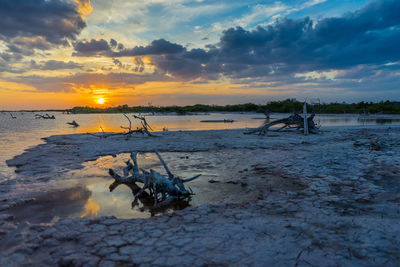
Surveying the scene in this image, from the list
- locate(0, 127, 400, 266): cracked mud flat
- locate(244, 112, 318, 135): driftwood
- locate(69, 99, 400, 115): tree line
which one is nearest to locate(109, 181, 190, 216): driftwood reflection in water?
locate(0, 127, 400, 266): cracked mud flat

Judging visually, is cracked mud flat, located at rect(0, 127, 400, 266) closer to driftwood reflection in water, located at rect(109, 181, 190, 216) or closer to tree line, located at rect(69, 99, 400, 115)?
driftwood reflection in water, located at rect(109, 181, 190, 216)

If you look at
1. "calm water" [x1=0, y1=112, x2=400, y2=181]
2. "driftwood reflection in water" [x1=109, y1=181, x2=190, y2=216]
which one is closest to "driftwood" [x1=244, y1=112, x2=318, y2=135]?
"calm water" [x1=0, y1=112, x2=400, y2=181]

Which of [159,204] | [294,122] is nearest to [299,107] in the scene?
[294,122]

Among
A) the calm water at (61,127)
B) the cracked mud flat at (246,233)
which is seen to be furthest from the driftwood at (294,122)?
the cracked mud flat at (246,233)

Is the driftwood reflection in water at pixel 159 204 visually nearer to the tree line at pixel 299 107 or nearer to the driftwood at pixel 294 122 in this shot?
the driftwood at pixel 294 122

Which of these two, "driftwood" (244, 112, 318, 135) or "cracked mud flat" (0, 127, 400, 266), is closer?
"cracked mud flat" (0, 127, 400, 266)

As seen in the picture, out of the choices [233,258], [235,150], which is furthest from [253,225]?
[235,150]

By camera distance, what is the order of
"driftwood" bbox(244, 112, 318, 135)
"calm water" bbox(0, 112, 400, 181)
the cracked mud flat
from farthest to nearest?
"driftwood" bbox(244, 112, 318, 135)
"calm water" bbox(0, 112, 400, 181)
the cracked mud flat

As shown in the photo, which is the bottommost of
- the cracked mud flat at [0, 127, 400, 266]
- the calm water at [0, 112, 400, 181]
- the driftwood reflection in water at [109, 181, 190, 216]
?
the driftwood reflection in water at [109, 181, 190, 216]

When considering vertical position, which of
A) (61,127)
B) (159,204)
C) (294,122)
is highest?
(294,122)

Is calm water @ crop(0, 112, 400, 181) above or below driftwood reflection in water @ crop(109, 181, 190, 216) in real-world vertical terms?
above

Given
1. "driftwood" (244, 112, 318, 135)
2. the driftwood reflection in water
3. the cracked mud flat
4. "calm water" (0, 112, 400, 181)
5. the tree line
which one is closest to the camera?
the cracked mud flat

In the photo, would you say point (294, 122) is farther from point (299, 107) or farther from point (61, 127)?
point (299, 107)

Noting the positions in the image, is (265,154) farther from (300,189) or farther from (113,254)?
(113,254)
